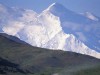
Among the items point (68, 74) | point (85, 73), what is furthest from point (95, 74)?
point (68, 74)

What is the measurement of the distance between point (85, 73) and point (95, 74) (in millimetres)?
5260

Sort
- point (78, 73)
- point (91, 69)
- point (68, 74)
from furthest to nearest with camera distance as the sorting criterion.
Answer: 1. point (91, 69)
2. point (78, 73)
3. point (68, 74)

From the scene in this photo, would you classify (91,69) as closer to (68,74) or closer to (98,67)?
(98,67)

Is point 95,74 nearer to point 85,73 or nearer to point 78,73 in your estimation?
point 85,73

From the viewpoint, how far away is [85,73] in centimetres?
17350

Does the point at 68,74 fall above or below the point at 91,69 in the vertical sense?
below

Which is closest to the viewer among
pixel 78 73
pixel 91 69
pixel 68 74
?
pixel 68 74

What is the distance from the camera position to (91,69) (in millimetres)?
166500

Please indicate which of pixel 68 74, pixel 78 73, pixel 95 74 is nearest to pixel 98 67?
pixel 95 74

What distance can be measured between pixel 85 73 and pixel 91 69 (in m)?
7.84

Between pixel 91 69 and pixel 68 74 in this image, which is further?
pixel 91 69

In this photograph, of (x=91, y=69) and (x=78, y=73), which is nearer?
(x=78, y=73)

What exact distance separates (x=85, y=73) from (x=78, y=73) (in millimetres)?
18322

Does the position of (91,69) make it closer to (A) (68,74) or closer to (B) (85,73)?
(B) (85,73)
